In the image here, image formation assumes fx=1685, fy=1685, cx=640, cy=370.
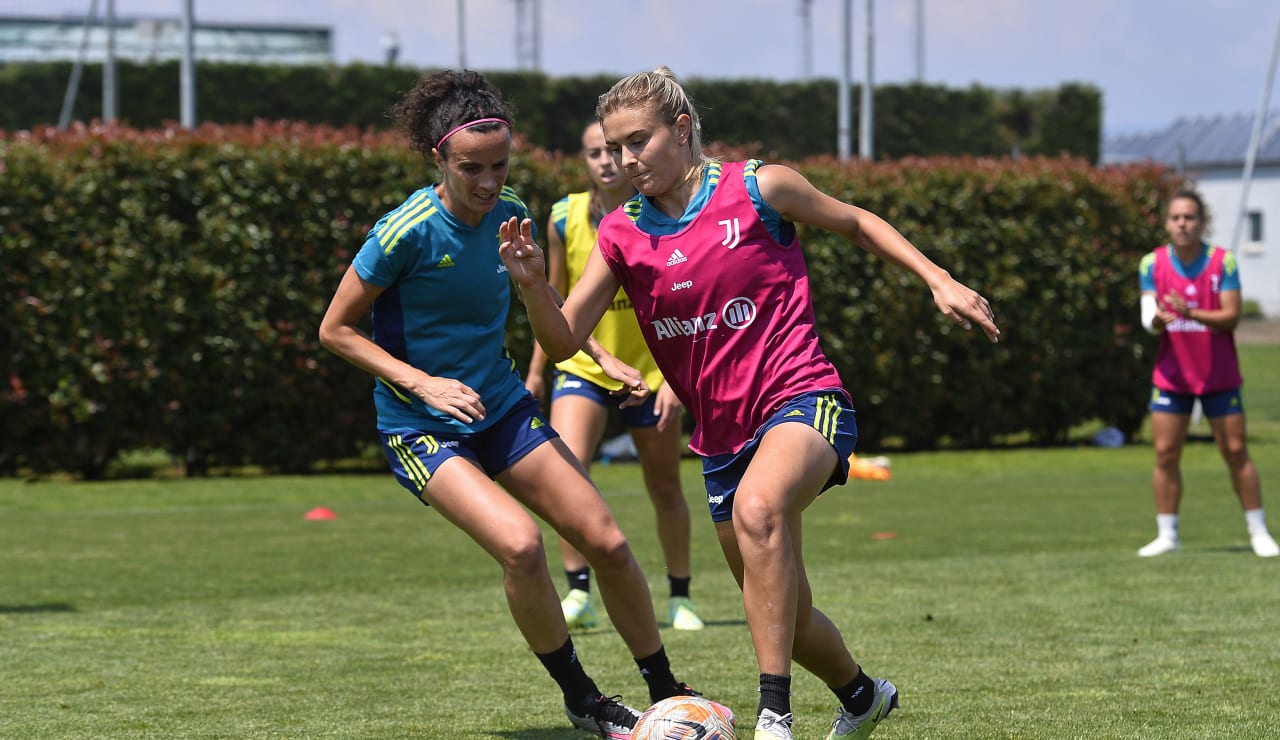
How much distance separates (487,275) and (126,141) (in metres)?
13.1

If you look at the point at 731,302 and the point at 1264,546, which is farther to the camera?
the point at 1264,546

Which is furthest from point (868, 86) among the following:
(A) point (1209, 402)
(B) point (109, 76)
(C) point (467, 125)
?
(C) point (467, 125)

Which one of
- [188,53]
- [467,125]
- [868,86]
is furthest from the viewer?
[868,86]

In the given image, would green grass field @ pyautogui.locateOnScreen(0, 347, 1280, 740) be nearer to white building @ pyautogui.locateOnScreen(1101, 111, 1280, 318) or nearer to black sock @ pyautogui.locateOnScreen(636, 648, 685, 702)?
black sock @ pyautogui.locateOnScreen(636, 648, 685, 702)

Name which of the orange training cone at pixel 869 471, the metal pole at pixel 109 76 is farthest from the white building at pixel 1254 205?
the orange training cone at pixel 869 471

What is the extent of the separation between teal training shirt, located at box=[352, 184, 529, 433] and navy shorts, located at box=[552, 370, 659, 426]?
2.33 m

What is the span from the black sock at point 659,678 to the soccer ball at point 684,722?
0.50 meters

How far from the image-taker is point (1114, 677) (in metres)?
6.88

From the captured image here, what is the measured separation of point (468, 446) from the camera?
588 centimetres

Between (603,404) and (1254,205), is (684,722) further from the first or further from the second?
(1254,205)

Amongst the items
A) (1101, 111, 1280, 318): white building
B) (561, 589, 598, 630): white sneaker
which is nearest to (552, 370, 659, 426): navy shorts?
(561, 589, 598, 630): white sneaker

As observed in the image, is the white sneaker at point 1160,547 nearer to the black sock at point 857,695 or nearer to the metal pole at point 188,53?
the black sock at point 857,695

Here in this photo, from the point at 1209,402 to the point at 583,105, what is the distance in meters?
28.3

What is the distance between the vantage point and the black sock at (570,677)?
576cm
